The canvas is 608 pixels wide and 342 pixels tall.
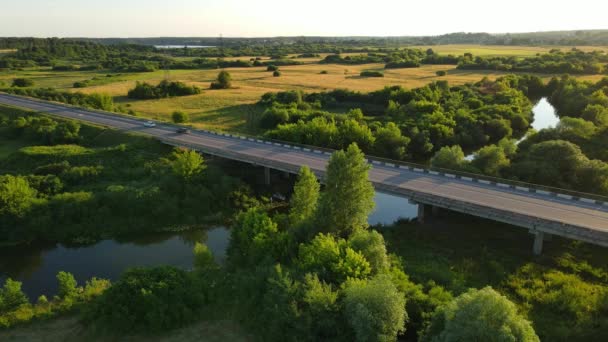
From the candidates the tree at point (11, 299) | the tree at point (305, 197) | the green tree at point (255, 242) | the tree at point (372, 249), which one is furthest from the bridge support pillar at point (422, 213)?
the tree at point (11, 299)

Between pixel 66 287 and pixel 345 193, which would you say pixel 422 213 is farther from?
pixel 66 287

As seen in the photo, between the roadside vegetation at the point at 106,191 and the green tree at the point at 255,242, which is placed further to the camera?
the roadside vegetation at the point at 106,191

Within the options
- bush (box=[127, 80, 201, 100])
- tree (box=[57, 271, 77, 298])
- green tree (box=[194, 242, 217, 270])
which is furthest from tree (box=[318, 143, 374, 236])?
bush (box=[127, 80, 201, 100])

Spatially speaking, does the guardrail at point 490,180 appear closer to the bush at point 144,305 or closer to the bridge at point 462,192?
the bridge at point 462,192

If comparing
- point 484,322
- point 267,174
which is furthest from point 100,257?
point 484,322

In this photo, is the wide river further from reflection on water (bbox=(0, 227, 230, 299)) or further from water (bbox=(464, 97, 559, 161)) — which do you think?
water (bbox=(464, 97, 559, 161))

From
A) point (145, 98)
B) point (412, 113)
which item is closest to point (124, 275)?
point (412, 113)
